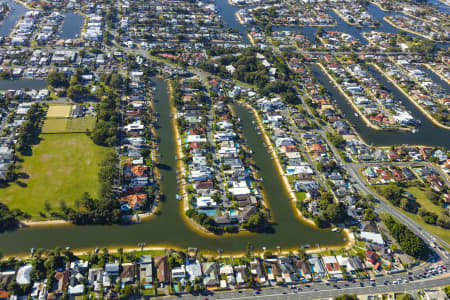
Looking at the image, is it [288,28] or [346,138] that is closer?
[346,138]

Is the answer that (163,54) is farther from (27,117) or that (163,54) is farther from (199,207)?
(199,207)

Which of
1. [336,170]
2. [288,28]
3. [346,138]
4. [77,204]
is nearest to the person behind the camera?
[77,204]

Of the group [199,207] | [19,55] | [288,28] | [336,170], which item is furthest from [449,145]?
[19,55]

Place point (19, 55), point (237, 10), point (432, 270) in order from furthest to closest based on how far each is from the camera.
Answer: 1. point (237, 10)
2. point (19, 55)
3. point (432, 270)

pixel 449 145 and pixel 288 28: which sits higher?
pixel 288 28

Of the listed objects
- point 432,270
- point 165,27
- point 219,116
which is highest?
point 165,27

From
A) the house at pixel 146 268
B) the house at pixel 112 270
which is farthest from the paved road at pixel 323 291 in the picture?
the house at pixel 112 270

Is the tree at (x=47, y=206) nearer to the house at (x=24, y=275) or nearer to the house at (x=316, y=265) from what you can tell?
the house at (x=24, y=275)
